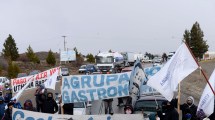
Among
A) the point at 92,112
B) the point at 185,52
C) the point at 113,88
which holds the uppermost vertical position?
the point at 185,52

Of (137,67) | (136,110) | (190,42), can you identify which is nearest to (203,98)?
(137,67)

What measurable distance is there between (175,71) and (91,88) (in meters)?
3.81

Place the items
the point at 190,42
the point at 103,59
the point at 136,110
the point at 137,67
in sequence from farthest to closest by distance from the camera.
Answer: the point at 190,42 < the point at 103,59 < the point at 136,110 < the point at 137,67

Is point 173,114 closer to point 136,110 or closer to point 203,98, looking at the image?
point 203,98

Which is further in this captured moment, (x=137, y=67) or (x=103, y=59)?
(x=103, y=59)

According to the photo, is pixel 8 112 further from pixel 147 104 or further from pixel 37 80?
pixel 147 104

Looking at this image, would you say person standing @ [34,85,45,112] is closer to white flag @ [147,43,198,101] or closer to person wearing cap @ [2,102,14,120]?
person wearing cap @ [2,102,14,120]

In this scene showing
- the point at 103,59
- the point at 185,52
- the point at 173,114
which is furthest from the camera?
the point at 103,59

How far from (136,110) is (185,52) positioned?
4.69 meters

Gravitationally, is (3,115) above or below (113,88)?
below

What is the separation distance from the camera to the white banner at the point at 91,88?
12102 mm

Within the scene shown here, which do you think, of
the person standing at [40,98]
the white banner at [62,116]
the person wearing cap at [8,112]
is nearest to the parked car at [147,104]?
the person standing at [40,98]

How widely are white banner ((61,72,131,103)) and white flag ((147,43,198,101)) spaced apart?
307cm

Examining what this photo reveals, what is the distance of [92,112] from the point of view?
1398cm
